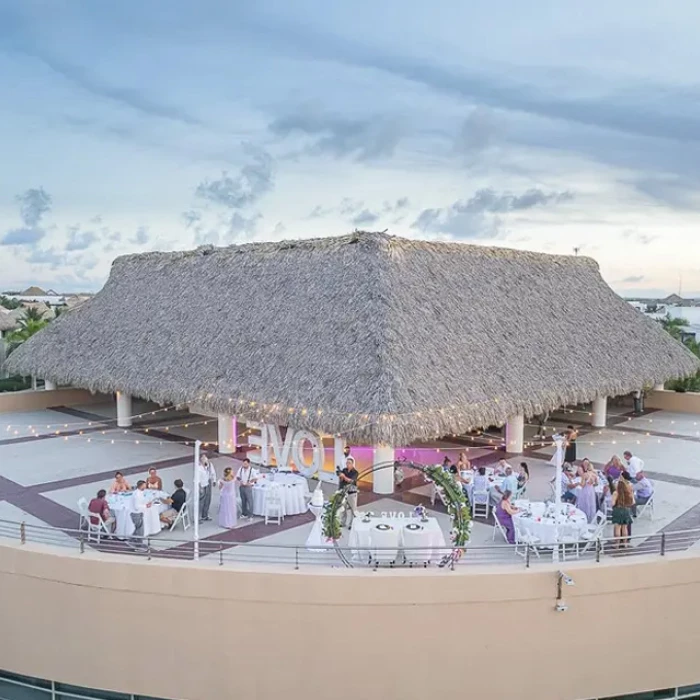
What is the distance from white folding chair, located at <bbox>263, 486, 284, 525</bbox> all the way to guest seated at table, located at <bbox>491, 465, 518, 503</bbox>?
13.7ft

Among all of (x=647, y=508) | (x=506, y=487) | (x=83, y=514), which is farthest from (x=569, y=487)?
(x=83, y=514)

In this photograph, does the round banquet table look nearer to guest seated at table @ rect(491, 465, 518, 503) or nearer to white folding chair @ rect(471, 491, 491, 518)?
white folding chair @ rect(471, 491, 491, 518)

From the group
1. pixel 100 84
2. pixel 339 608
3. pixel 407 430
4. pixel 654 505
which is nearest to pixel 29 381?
pixel 100 84

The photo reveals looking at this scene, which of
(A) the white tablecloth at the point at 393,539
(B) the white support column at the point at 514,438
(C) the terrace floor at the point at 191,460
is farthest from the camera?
(B) the white support column at the point at 514,438

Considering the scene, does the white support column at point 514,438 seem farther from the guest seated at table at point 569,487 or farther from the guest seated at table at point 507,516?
the guest seated at table at point 507,516

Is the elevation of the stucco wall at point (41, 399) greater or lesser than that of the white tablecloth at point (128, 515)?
greater

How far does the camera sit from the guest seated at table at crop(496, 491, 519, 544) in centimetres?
1067

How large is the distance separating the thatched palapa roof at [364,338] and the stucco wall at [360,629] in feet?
13.1

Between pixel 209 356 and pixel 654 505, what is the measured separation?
11729mm

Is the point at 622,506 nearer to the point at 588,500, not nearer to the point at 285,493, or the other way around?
the point at 588,500

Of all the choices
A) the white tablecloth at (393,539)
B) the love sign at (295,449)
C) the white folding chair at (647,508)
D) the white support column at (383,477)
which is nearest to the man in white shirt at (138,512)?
the white tablecloth at (393,539)

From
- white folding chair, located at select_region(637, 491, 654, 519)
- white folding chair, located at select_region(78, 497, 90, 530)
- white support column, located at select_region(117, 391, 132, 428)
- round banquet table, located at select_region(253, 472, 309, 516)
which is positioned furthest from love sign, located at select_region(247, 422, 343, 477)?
white support column, located at select_region(117, 391, 132, 428)

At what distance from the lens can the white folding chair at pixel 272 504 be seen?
11906 mm

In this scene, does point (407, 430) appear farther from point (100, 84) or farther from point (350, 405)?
point (100, 84)
